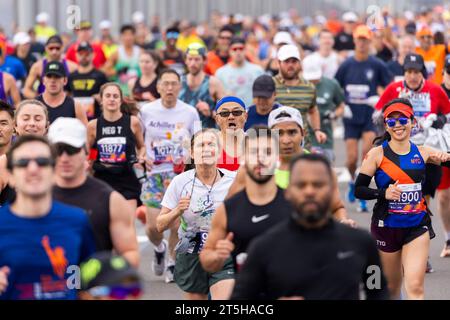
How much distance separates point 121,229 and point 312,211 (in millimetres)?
1578

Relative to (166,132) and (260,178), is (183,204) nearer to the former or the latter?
(260,178)

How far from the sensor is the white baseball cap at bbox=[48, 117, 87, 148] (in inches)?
310

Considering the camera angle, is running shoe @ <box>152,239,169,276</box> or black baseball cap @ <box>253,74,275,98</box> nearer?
black baseball cap @ <box>253,74,275,98</box>

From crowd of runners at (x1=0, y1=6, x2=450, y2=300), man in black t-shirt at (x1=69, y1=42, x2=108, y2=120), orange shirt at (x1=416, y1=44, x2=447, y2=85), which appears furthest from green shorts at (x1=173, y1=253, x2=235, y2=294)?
orange shirt at (x1=416, y1=44, x2=447, y2=85)

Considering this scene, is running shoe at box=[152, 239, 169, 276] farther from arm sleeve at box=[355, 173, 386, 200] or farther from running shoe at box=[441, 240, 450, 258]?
arm sleeve at box=[355, 173, 386, 200]

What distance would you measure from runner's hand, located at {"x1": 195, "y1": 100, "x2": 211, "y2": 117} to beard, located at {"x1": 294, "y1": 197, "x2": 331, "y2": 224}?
27.9 feet

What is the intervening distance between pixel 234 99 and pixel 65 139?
4.10m

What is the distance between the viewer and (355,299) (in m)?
6.92

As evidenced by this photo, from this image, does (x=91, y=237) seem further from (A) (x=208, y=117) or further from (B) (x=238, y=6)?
(B) (x=238, y=6)

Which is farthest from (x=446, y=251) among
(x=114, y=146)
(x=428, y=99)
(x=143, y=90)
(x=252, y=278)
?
(x=252, y=278)

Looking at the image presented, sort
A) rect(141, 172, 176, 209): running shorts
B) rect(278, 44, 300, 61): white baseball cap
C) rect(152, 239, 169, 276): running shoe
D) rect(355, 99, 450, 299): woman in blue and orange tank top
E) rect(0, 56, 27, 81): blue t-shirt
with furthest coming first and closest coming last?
rect(0, 56, 27, 81): blue t-shirt, rect(278, 44, 300, 61): white baseball cap, rect(141, 172, 176, 209): running shorts, rect(152, 239, 169, 276): running shoe, rect(355, 99, 450, 299): woman in blue and orange tank top

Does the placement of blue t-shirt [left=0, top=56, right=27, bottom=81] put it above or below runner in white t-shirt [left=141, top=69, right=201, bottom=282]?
above

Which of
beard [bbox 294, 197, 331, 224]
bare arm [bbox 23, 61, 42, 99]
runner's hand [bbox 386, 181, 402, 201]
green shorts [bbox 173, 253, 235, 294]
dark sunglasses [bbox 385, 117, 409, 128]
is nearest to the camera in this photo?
beard [bbox 294, 197, 331, 224]
